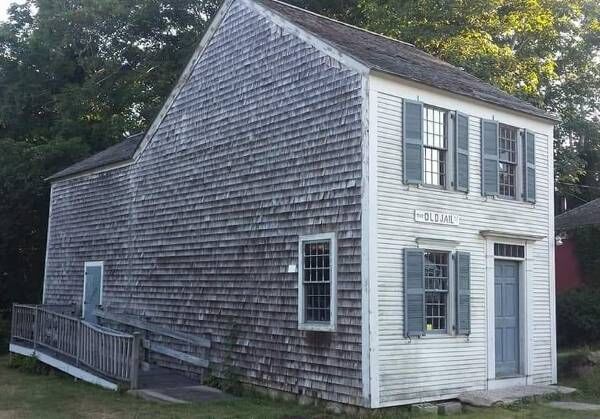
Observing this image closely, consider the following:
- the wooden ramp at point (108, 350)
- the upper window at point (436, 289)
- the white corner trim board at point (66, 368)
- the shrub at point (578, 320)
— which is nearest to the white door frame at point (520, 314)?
the upper window at point (436, 289)

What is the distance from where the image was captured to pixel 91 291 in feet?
60.4

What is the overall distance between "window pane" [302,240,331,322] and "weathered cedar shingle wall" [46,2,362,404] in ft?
0.94

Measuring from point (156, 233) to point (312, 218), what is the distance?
5457mm

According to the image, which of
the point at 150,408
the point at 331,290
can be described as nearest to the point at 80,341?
the point at 150,408

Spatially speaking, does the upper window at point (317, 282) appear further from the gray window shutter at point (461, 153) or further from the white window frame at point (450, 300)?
the gray window shutter at point (461, 153)

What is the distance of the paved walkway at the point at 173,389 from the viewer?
12.5 metres

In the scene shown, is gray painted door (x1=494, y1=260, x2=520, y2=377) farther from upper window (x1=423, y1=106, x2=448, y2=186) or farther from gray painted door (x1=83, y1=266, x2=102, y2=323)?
gray painted door (x1=83, y1=266, x2=102, y2=323)

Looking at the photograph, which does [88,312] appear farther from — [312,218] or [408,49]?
[408,49]

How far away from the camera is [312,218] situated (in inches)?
480

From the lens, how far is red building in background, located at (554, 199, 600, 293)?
76.5 feet

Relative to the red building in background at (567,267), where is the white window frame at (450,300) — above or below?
below

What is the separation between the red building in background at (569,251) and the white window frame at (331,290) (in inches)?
528

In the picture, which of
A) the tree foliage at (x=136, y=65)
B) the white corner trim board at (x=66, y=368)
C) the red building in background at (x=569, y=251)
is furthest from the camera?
the tree foliage at (x=136, y=65)

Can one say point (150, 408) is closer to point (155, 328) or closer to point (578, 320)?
point (155, 328)
